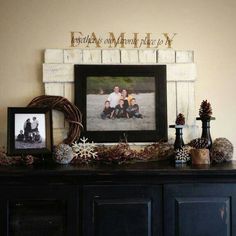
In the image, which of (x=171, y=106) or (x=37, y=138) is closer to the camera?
(x=37, y=138)

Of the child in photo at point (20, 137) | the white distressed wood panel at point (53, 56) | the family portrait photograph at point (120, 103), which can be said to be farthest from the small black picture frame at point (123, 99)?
the child in photo at point (20, 137)

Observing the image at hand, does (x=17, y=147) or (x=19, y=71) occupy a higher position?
(x=19, y=71)

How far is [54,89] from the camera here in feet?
5.73

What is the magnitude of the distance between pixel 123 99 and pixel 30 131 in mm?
553

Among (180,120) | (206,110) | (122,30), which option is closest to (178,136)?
(180,120)

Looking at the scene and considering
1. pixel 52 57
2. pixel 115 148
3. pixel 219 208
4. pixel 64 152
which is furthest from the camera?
pixel 52 57

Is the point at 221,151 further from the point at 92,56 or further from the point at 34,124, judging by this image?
the point at 34,124

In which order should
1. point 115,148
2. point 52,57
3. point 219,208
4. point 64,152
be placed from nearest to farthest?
1. point 219,208
2. point 64,152
3. point 115,148
4. point 52,57

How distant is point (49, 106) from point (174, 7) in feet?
3.13

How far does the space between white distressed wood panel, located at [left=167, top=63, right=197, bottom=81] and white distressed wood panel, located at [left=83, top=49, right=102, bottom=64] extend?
1.36ft

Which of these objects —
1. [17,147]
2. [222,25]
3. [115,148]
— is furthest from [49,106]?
[222,25]

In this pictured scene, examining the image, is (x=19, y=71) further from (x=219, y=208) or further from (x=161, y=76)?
(x=219, y=208)

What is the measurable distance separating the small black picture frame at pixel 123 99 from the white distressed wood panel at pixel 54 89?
95 millimetres

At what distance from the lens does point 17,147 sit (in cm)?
157
